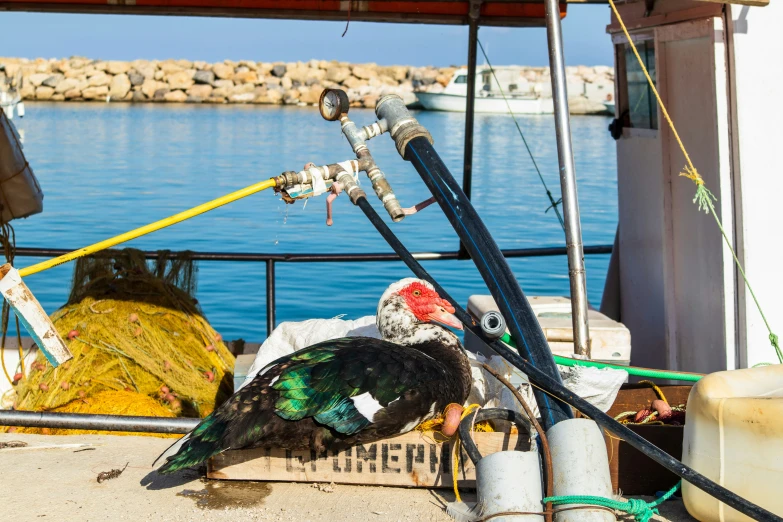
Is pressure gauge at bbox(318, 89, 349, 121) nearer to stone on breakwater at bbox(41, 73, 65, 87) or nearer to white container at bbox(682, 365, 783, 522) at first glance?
white container at bbox(682, 365, 783, 522)

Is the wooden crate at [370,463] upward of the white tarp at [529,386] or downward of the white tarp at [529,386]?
downward

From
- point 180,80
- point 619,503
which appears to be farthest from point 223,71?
point 619,503

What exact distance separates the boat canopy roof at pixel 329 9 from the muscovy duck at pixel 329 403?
336cm

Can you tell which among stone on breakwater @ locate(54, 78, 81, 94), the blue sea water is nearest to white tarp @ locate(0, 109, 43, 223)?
the blue sea water

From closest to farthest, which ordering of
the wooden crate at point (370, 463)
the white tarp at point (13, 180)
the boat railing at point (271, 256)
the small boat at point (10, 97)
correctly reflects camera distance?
the wooden crate at point (370, 463)
the white tarp at point (13, 180)
the boat railing at point (271, 256)
the small boat at point (10, 97)

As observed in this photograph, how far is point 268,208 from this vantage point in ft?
74.5

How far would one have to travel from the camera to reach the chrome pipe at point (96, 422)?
395 centimetres

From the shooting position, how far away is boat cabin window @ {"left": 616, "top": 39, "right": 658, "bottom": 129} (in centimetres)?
581

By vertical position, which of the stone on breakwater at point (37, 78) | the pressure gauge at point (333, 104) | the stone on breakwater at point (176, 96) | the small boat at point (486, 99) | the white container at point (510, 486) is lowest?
the white container at point (510, 486)

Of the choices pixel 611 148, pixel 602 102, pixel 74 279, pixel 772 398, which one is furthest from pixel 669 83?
pixel 602 102

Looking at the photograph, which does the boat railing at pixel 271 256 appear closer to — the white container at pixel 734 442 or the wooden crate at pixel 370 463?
the wooden crate at pixel 370 463

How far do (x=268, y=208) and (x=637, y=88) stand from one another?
17145 millimetres

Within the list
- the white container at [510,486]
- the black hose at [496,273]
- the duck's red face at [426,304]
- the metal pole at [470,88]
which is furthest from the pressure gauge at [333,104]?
the metal pole at [470,88]

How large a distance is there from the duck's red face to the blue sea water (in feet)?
2.44
